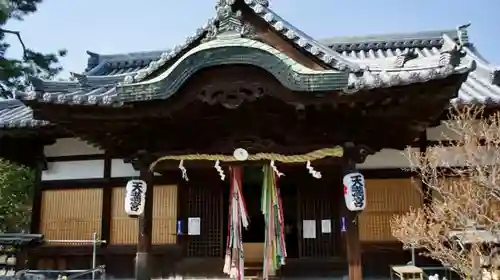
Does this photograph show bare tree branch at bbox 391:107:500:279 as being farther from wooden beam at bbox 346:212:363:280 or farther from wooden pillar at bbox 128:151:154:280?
wooden pillar at bbox 128:151:154:280

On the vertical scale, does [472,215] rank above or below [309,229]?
above

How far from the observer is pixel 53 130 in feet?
33.6

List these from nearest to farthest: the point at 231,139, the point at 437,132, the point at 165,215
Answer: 1. the point at 231,139
2. the point at 437,132
3. the point at 165,215

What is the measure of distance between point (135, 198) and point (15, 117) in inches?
141

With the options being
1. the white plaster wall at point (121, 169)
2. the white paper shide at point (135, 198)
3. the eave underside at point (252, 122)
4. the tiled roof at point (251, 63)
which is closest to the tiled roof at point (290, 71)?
the tiled roof at point (251, 63)

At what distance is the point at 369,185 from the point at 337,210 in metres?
0.77

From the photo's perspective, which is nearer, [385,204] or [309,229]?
[385,204]

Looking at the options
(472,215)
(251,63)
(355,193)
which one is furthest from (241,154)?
(472,215)

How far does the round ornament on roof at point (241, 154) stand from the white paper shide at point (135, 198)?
1.72 m

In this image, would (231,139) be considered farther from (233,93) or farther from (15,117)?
(15,117)

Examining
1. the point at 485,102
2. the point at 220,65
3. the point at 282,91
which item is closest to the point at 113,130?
the point at 220,65

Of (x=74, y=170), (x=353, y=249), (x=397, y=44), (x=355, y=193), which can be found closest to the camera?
(x=353, y=249)

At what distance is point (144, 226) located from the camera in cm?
896

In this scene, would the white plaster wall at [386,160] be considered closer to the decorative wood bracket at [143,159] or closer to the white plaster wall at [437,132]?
the white plaster wall at [437,132]
